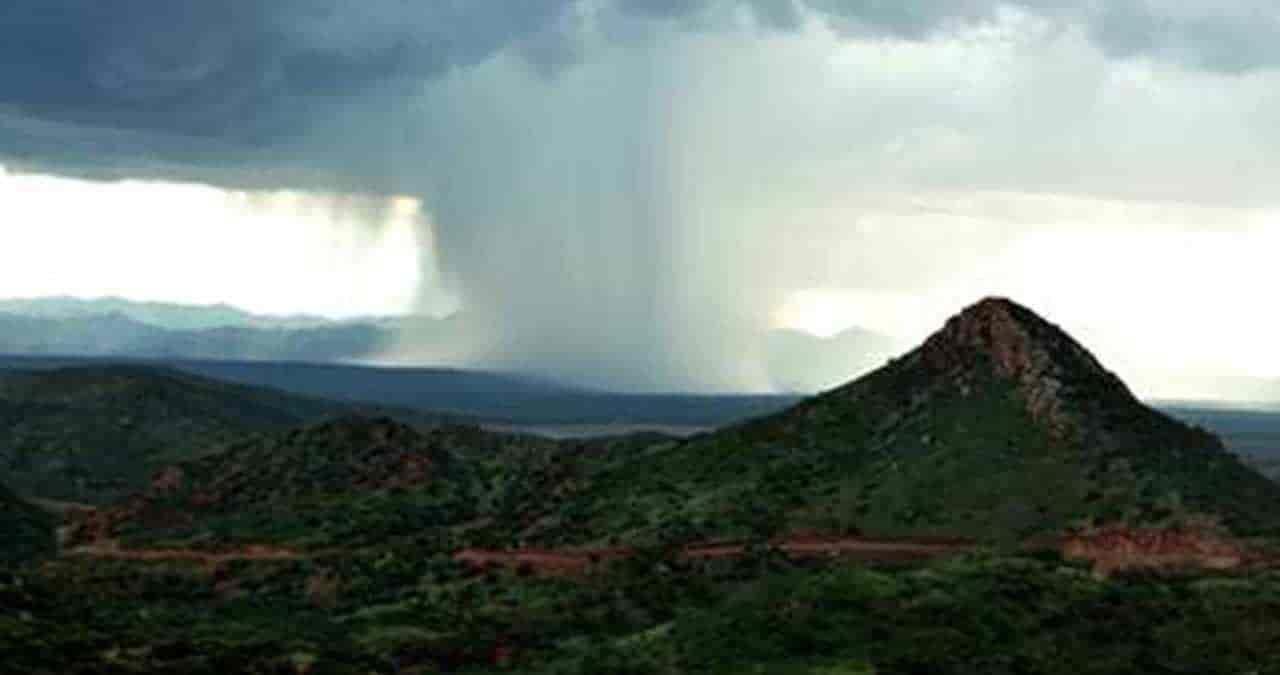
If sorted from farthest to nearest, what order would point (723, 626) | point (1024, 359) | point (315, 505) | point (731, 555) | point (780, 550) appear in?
point (315, 505) → point (1024, 359) → point (780, 550) → point (731, 555) → point (723, 626)

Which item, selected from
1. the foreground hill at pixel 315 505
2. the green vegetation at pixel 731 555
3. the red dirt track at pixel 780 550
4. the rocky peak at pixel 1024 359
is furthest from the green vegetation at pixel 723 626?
the foreground hill at pixel 315 505

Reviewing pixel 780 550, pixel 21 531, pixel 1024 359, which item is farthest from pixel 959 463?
pixel 21 531

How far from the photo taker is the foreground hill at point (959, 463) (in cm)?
14138

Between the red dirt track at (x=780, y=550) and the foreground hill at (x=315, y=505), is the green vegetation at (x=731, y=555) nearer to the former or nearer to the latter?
the foreground hill at (x=315, y=505)

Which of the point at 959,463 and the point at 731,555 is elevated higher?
the point at 959,463

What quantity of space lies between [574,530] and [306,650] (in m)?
49.2

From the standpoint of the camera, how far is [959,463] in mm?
150125

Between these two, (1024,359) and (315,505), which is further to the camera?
(315,505)

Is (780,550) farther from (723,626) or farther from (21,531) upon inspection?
(21,531)

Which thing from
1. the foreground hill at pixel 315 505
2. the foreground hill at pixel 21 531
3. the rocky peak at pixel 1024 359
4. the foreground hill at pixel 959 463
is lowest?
the foreground hill at pixel 21 531

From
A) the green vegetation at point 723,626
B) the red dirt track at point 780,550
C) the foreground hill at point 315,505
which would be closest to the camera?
the green vegetation at point 723,626

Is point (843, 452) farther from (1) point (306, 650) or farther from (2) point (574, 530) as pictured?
(1) point (306, 650)

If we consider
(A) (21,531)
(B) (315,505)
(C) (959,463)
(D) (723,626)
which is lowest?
(A) (21,531)

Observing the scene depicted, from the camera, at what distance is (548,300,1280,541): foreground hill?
141 metres
